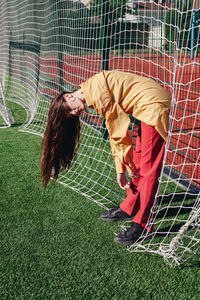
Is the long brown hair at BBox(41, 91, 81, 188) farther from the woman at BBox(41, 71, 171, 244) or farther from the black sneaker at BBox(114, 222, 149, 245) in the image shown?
the black sneaker at BBox(114, 222, 149, 245)

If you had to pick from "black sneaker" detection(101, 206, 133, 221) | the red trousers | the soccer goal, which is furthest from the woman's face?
"black sneaker" detection(101, 206, 133, 221)

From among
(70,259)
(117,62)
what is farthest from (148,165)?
(117,62)

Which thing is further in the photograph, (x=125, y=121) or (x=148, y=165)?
(x=148, y=165)

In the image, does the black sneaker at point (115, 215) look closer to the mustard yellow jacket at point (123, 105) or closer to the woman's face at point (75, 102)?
the mustard yellow jacket at point (123, 105)

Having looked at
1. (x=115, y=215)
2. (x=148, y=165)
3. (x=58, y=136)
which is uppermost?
(x=58, y=136)

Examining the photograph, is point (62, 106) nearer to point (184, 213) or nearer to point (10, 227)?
point (10, 227)

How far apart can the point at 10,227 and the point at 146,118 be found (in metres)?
1.44

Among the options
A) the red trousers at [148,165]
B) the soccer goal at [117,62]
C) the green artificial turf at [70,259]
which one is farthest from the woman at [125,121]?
the green artificial turf at [70,259]

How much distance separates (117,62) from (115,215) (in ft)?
8.47

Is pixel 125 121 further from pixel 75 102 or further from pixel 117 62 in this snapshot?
pixel 117 62

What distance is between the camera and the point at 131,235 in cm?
249

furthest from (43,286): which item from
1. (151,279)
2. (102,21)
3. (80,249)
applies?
(102,21)

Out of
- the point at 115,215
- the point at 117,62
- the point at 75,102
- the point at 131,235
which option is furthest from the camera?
the point at 117,62

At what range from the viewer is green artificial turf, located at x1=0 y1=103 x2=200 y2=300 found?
1.99m
